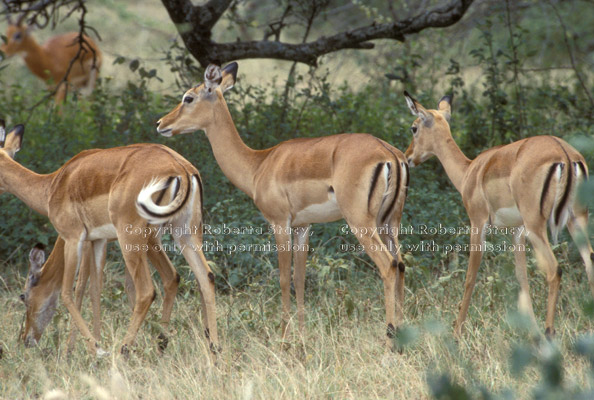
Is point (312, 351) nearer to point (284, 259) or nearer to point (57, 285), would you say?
point (284, 259)

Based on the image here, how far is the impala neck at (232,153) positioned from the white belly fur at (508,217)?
4.64 feet

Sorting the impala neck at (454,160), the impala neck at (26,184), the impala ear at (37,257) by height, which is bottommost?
the impala ear at (37,257)

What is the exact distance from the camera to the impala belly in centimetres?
438

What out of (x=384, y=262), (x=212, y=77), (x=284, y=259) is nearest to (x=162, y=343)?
(x=284, y=259)

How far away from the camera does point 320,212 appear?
4.46 meters

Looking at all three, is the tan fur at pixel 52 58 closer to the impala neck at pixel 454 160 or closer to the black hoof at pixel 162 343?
the impala neck at pixel 454 160

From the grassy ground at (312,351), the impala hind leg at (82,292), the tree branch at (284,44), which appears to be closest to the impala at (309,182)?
the grassy ground at (312,351)

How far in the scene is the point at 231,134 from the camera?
4.91 m

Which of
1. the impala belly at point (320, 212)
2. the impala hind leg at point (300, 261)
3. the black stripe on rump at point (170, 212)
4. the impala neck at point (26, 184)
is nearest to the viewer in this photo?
the black stripe on rump at point (170, 212)

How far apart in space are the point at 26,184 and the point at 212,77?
1.24m

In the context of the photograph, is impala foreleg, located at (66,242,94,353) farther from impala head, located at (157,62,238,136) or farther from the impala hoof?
impala head, located at (157,62,238,136)

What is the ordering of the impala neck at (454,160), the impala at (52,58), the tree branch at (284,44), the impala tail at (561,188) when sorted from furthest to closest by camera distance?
1. the impala at (52,58)
2. the tree branch at (284,44)
3. the impala neck at (454,160)
4. the impala tail at (561,188)

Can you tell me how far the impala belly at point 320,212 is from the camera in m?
4.38

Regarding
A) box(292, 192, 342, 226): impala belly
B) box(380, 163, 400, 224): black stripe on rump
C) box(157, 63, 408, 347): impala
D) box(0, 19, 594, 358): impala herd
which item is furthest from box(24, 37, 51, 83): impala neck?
box(380, 163, 400, 224): black stripe on rump
